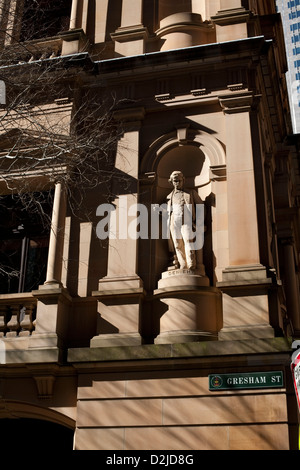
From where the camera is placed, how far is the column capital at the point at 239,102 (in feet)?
41.3

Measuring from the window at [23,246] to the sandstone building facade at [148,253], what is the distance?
0.04m

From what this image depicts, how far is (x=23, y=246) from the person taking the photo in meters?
13.6

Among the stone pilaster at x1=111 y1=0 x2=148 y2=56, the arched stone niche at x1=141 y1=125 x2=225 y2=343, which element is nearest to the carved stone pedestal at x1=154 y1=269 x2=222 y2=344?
the arched stone niche at x1=141 y1=125 x2=225 y2=343

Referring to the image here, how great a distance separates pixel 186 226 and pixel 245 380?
3489 millimetres

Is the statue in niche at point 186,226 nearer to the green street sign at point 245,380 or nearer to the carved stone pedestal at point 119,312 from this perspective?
the carved stone pedestal at point 119,312

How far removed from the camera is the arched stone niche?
438 inches

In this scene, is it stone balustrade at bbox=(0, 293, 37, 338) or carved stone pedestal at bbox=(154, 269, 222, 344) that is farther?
stone balustrade at bbox=(0, 293, 37, 338)

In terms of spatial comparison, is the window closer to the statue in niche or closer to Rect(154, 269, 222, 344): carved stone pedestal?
the statue in niche

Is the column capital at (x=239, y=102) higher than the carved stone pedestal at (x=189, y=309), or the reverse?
the column capital at (x=239, y=102)

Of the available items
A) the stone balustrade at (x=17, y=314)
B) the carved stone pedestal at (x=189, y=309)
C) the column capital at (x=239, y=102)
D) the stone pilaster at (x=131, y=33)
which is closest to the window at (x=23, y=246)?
the stone balustrade at (x=17, y=314)

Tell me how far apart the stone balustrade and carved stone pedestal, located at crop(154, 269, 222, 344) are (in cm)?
275

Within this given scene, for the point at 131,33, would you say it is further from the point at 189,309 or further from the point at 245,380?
the point at 245,380

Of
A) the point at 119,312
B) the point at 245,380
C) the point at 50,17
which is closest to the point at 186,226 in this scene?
the point at 119,312

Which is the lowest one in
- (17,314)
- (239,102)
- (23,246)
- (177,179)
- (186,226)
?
(17,314)
